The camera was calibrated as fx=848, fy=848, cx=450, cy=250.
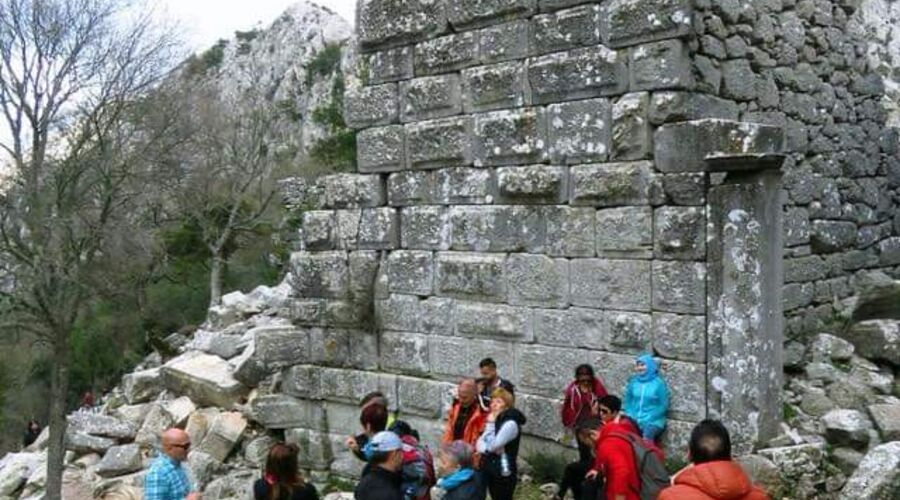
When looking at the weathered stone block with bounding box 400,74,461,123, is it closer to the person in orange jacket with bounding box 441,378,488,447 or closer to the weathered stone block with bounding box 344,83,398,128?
the weathered stone block with bounding box 344,83,398,128

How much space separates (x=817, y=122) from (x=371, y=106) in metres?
4.23

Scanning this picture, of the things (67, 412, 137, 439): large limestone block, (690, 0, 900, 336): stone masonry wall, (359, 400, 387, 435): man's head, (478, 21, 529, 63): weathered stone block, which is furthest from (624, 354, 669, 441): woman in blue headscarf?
(67, 412, 137, 439): large limestone block

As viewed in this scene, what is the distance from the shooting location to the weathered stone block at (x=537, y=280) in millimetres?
6914

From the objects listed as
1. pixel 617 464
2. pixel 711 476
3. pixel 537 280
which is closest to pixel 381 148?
pixel 537 280

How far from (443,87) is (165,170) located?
37.9 feet

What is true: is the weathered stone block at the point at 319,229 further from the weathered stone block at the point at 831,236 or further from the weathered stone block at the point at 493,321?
the weathered stone block at the point at 831,236

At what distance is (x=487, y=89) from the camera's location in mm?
7410

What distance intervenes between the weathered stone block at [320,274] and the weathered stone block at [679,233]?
339 centimetres

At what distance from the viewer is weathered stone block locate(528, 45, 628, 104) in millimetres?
6559

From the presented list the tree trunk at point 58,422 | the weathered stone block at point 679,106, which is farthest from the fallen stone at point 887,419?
the tree trunk at point 58,422

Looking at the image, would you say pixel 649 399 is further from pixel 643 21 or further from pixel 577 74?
pixel 643 21

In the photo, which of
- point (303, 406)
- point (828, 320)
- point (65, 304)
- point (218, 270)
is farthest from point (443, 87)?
point (218, 270)

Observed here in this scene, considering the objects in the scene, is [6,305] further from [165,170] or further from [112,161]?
[165,170]

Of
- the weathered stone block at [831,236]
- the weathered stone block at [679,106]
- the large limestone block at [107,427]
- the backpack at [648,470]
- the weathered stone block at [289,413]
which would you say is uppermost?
the weathered stone block at [679,106]
